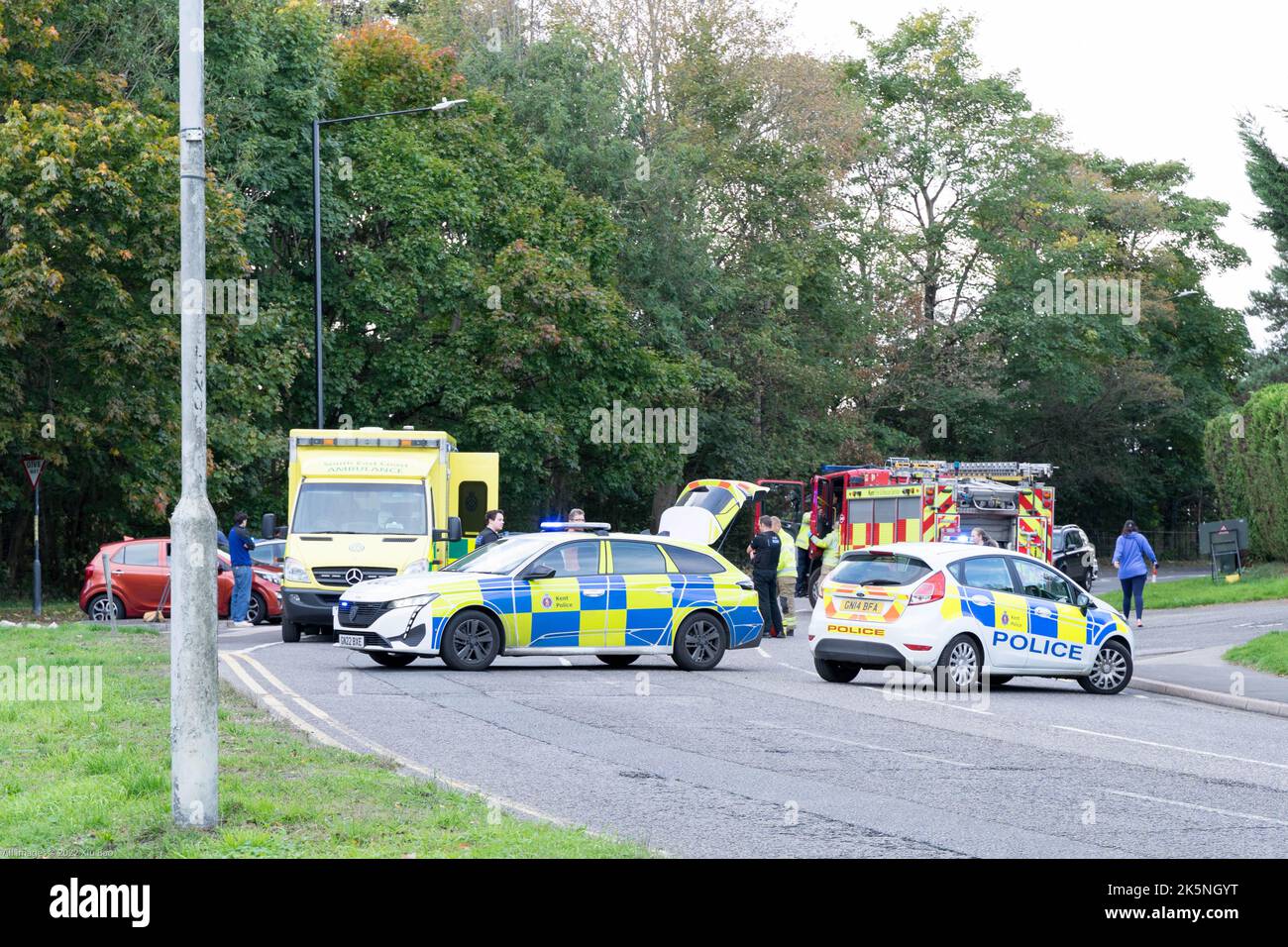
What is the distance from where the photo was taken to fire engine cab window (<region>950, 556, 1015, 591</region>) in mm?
18312

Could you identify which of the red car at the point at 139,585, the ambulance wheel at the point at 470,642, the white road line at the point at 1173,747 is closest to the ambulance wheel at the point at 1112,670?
the white road line at the point at 1173,747

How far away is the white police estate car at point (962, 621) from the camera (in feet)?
59.1

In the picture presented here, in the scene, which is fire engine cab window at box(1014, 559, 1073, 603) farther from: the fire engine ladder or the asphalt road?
the fire engine ladder

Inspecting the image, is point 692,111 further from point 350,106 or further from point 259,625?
point 259,625

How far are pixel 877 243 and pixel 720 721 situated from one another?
4135 cm

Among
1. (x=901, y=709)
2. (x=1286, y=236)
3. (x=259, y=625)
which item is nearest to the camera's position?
(x=901, y=709)

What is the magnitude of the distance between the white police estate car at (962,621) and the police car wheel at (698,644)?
1342 mm

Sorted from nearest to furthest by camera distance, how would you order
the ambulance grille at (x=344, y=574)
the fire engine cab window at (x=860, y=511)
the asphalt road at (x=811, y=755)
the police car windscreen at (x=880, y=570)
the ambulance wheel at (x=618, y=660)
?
the asphalt road at (x=811, y=755) < the police car windscreen at (x=880, y=570) < the ambulance wheel at (x=618, y=660) < the ambulance grille at (x=344, y=574) < the fire engine cab window at (x=860, y=511)

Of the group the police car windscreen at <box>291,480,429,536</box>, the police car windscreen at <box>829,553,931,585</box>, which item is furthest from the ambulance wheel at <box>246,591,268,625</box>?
the police car windscreen at <box>829,553,931,585</box>

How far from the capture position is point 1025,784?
11359mm

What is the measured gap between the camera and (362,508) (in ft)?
76.4

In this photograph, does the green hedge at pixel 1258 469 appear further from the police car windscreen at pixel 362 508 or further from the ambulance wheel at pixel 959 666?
the police car windscreen at pixel 362 508

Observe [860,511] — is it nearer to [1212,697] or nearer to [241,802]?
[1212,697]

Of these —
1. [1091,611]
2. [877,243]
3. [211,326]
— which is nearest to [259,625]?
[211,326]
